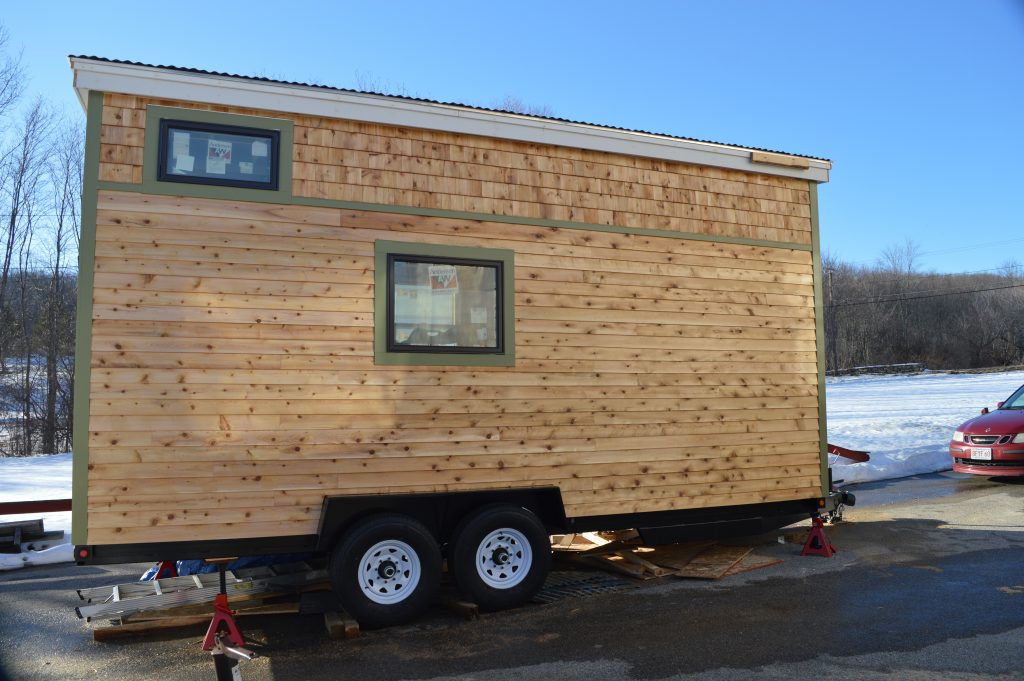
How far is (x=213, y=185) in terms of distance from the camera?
6004 millimetres

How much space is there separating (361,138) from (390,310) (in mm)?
1477

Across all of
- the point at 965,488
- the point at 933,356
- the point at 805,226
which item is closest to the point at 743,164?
the point at 805,226

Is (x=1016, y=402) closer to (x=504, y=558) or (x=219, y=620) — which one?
(x=504, y=558)

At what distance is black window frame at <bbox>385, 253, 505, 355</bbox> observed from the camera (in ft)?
20.9

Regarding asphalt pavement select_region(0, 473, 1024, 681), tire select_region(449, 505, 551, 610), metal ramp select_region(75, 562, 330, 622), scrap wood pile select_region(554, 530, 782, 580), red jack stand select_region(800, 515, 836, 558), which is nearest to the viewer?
asphalt pavement select_region(0, 473, 1024, 681)

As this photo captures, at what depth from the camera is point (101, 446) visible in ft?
18.1

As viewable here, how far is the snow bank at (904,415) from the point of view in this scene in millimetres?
14180

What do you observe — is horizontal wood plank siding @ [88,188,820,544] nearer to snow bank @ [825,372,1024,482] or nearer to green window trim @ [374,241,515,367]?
green window trim @ [374,241,515,367]

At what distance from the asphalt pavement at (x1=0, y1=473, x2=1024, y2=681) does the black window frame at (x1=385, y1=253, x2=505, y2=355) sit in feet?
6.99

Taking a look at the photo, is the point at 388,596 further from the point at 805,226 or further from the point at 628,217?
the point at 805,226

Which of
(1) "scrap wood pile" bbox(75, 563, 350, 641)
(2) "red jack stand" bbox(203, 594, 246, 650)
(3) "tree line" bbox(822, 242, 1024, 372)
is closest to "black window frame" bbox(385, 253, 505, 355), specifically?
(1) "scrap wood pile" bbox(75, 563, 350, 641)

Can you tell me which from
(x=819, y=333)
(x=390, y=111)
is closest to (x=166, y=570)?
(x=390, y=111)

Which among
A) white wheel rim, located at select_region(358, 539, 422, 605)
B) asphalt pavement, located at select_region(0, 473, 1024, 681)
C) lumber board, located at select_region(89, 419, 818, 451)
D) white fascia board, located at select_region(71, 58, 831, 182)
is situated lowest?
asphalt pavement, located at select_region(0, 473, 1024, 681)

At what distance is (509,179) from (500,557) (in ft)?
10.8
